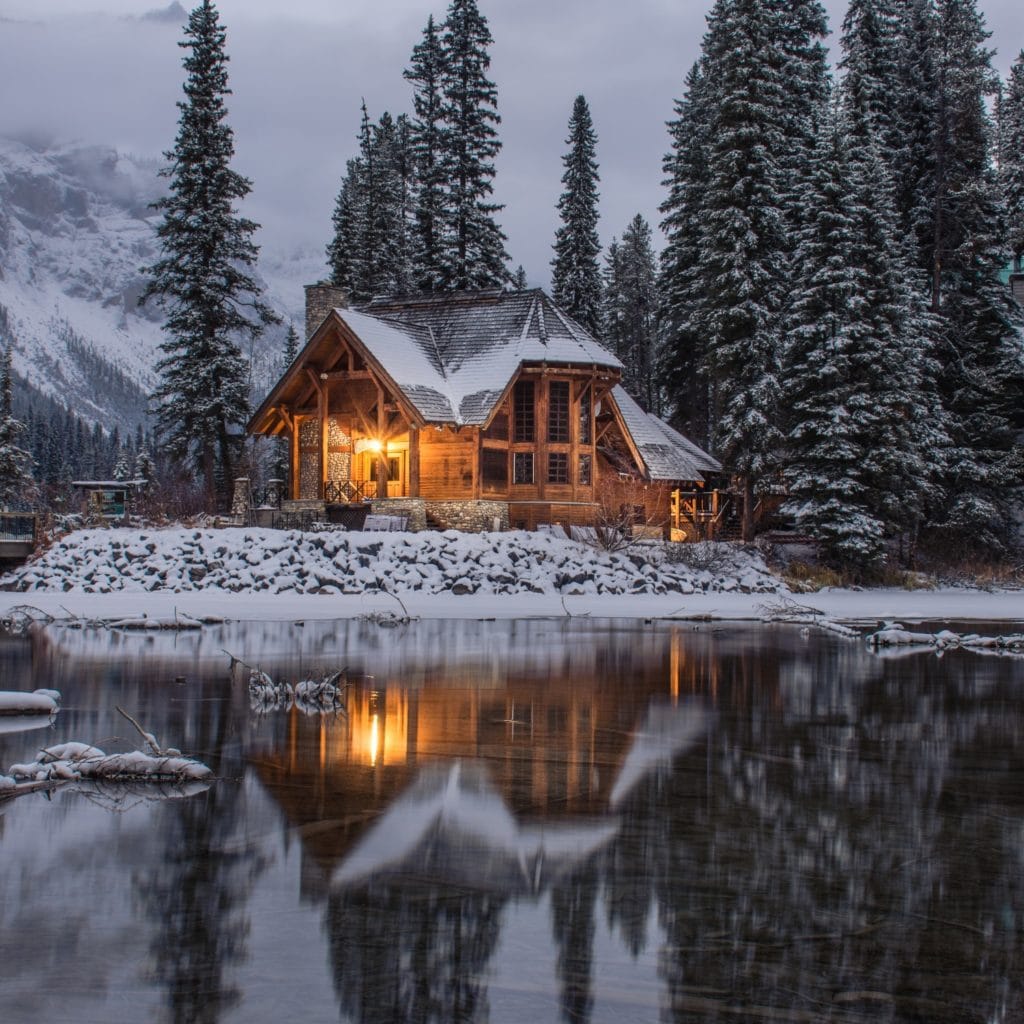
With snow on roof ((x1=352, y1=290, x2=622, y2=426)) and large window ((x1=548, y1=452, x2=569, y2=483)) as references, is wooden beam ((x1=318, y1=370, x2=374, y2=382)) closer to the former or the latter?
snow on roof ((x1=352, y1=290, x2=622, y2=426))

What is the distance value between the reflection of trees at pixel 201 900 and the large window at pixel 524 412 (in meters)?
30.1

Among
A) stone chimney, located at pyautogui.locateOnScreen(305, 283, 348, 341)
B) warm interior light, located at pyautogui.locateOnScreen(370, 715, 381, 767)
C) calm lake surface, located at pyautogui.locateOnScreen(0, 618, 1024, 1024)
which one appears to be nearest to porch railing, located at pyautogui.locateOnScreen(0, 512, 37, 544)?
stone chimney, located at pyautogui.locateOnScreen(305, 283, 348, 341)

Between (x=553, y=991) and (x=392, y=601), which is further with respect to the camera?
(x=392, y=601)

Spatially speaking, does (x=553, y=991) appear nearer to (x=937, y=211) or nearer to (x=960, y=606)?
(x=960, y=606)

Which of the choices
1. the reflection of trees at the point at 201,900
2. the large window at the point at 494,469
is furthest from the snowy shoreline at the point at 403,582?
the reflection of trees at the point at 201,900

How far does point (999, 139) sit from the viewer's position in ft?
213

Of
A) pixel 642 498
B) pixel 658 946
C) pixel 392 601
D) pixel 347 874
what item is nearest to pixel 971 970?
pixel 658 946

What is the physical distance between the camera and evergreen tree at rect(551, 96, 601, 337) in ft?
176

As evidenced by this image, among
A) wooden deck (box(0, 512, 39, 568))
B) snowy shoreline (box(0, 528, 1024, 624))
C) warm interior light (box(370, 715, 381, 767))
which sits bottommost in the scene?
warm interior light (box(370, 715, 381, 767))

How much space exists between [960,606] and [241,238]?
27.6 m

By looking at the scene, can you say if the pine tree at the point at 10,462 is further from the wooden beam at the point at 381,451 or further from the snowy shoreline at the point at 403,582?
the snowy shoreline at the point at 403,582

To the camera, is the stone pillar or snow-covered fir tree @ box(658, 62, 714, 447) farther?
snow-covered fir tree @ box(658, 62, 714, 447)

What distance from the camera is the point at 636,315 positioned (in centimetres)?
6888

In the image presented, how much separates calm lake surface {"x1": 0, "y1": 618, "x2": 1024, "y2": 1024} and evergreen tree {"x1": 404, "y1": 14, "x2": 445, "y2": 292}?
134 feet
